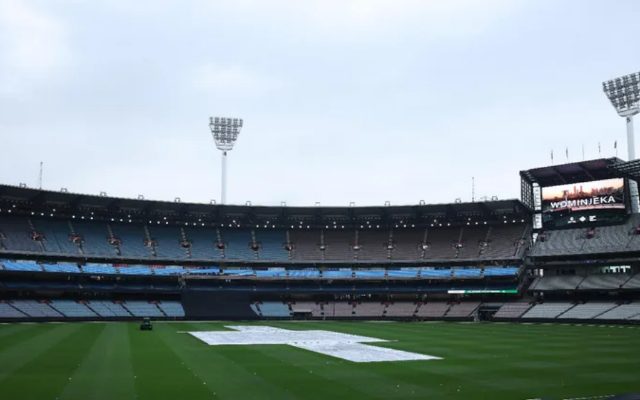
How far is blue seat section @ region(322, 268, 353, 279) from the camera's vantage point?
9294 centimetres

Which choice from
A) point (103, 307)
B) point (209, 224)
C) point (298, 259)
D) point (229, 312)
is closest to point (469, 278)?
point (298, 259)

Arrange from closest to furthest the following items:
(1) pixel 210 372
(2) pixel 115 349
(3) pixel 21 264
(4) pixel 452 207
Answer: (1) pixel 210 372 < (2) pixel 115 349 < (3) pixel 21 264 < (4) pixel 452 207

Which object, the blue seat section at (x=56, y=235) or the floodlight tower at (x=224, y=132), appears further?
the floodlight tower at (x=224, y=132)

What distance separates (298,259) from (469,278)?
28.9 m

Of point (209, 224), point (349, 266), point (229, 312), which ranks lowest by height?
point (229, 312)

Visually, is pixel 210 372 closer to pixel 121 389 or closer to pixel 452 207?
pixel 121 389

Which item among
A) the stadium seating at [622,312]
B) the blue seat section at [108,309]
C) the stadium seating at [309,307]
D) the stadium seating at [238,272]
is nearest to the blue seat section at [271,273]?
the stadium seating at [238,272]

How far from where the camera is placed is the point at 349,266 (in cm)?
9650

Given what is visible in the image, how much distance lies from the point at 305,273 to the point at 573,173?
Answer: 4515 centimetres

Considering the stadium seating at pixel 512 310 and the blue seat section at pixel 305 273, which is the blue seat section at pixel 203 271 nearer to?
the blue seat section at pixel 305 273

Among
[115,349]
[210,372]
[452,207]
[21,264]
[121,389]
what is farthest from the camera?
[452,207]

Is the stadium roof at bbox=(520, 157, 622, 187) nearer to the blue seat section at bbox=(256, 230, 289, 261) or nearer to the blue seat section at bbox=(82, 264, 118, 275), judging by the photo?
the blue seat section at bbox=(256, 230, 289, 261)

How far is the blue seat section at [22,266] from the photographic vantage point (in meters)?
75.0

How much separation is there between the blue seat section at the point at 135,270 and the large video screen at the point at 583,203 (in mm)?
63581
